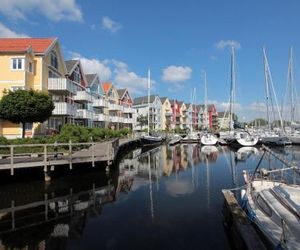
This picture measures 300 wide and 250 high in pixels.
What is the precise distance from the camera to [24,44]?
38938 mm

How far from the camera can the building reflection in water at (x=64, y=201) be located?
1273cm

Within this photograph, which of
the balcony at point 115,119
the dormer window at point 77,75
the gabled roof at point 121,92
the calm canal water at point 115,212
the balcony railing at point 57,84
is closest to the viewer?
the calm canal water at point 115,212

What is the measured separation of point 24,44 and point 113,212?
2975 cm

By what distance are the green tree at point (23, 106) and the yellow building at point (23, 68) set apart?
13.7 feet

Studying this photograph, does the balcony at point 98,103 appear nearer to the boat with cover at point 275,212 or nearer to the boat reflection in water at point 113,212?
the boat reflection in water at point 113,212

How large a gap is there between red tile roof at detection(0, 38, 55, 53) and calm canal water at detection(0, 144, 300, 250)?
58.1ft

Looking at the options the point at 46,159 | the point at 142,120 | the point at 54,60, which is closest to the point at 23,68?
the point at 54,60

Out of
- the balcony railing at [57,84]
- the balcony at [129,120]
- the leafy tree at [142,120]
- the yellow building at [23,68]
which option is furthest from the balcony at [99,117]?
the leafy tree at [142,120]

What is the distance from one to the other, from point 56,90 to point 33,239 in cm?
3023

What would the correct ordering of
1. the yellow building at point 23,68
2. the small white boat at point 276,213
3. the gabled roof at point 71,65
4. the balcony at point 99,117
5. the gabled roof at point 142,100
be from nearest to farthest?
the small white boat at point 276,213
the yellow building at point 23,68
the gabled roof at point 71,65
the balcony at point 99,117
the gabled roof at point 142,100

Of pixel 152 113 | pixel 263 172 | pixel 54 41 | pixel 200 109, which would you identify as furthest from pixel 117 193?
pixel 200 109

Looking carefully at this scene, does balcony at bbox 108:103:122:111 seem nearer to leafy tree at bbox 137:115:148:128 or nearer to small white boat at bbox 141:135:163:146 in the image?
small white boat at bbox 141:135:163:146

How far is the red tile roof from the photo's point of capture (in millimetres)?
35312

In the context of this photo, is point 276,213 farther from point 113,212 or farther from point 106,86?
point 106,86
